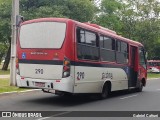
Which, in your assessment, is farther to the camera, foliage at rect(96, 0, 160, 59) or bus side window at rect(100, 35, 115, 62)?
foliage at rect(96, 0, 160, 59)

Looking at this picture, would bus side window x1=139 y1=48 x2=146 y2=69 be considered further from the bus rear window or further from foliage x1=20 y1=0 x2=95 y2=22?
foliage x1=20 y1=0 x2=95 y2=22

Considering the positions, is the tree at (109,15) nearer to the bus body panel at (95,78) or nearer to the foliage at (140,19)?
the foliage at (140,19)

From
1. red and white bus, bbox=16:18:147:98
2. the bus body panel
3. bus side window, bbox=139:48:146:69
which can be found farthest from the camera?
bus side window, bbox=139:48:146:69

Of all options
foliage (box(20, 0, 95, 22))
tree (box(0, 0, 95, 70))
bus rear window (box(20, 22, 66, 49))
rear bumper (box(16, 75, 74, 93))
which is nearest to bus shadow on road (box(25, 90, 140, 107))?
rear bumper (box(16, 75, 74, 93))

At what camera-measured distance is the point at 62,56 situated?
40.6 feet

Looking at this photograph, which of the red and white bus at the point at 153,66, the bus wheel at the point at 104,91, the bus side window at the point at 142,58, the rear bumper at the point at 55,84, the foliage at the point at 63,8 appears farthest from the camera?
the red and white bus at the point at 153,66

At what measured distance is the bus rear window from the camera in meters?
12.6

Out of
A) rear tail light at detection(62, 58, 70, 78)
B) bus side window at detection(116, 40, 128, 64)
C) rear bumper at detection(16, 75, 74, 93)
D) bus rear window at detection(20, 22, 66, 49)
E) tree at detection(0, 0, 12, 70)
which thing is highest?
tree at detection(0, 0, 12, 70)

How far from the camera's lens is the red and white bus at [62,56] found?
12.4m

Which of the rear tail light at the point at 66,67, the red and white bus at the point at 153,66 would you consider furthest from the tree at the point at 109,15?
the rear tail light at the point at 66,67

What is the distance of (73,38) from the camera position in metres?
12.6

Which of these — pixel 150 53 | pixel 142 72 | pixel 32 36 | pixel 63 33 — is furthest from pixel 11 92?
pixel 150 53

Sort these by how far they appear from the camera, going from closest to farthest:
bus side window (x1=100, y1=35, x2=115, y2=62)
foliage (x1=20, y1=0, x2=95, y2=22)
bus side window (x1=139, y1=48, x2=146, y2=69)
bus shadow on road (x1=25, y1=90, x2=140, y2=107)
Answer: bus shadow on road (x1=25, y1=90, x2=140, y2=107) < bus side window (x1=100, y1=35, x2=115, y2=62) < bus side window (x1=139, y1=48, x2=146, y2=69) < foliage (x1=20, y1=0, x2=95, y2=22)

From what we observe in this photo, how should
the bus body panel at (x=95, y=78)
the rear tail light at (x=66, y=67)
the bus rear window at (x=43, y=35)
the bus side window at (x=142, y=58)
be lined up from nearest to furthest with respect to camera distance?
the rear tail light at (x=66, y=67), the bus rear window at (x=43, y=35), the bus body panel at (x=95, y=78), the bus side window at (x=142, y=58)
